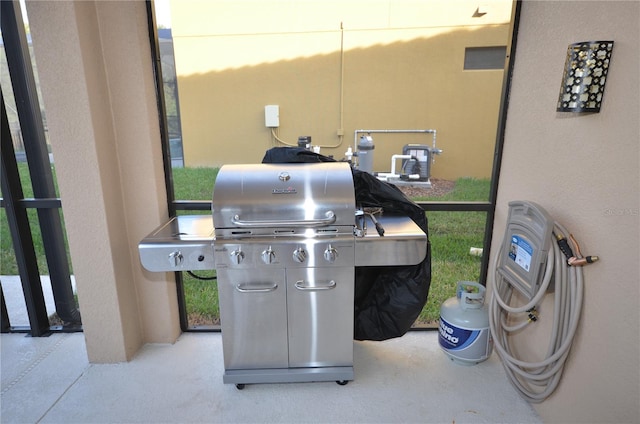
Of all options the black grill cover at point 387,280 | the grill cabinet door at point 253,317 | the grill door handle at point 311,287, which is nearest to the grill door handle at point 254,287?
the grill cabinet door at point 253,317

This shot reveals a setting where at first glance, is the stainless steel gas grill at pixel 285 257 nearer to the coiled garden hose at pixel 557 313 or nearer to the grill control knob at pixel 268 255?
the grill control knob at pixel 268 255

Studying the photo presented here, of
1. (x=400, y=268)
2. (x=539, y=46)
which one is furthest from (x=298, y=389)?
(x=539, y=46)

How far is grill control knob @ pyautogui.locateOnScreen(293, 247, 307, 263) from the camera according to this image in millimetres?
1525

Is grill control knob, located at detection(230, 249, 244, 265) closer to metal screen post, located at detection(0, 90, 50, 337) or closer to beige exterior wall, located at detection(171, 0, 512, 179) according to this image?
metal screen post, located at detection(0, 90, 50, 337)

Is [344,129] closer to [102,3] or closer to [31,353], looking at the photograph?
[102,3]

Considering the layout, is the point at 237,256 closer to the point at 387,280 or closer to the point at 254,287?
the point at 254,287

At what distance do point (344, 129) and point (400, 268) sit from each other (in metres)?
2.81

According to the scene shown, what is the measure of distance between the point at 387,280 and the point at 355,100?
3039mm

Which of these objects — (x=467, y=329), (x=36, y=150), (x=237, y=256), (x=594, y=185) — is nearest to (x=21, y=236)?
(x=36, y=150)

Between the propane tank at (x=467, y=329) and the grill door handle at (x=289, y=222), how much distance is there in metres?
0.99

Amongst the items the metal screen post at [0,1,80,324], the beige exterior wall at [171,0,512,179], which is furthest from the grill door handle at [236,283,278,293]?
the beige exterior wall at [171,0,512,179]

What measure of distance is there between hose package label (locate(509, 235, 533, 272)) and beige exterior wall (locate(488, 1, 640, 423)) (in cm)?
17

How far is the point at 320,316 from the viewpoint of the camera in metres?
1.70

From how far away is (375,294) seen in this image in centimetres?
192
